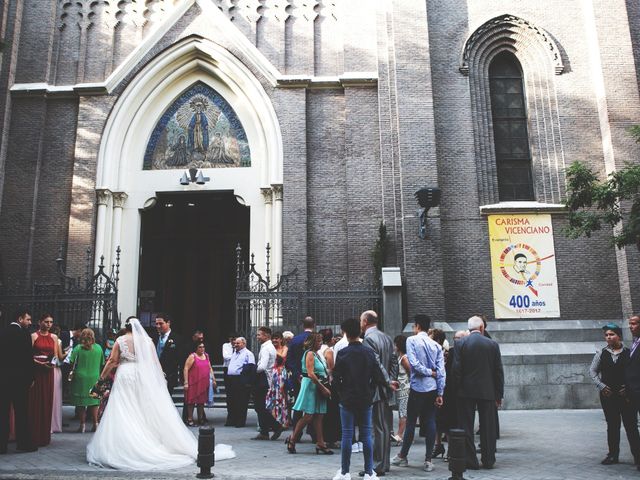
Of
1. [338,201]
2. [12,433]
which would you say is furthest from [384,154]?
[12,433]

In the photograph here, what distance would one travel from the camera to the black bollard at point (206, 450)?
624 cm

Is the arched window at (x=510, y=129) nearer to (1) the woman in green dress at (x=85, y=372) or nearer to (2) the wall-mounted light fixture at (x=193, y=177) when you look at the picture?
(2) the wall-mounted light fixture at (x=193, y=177)

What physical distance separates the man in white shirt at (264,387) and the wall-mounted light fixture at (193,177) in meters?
7.78

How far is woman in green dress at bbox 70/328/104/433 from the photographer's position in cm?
992

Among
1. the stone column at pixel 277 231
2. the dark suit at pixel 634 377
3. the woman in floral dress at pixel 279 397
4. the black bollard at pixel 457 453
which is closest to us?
the black bollard at pixel 457 453

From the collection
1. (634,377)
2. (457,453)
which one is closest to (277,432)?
(457,453)

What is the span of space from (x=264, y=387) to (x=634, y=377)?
5698mm

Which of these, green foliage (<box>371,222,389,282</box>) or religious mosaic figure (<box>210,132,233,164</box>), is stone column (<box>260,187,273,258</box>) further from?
green foliage (<box>371,222,389,282</box>)

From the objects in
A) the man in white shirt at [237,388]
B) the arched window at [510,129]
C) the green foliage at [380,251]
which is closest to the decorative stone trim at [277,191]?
the green foliage at [380,251]

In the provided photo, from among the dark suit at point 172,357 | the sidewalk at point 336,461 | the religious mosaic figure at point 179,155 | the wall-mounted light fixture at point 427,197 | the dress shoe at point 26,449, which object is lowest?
the sidewalk at point 336,461

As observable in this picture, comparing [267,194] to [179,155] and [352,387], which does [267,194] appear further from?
[352,387]

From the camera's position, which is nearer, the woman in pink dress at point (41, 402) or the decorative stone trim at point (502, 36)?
the woman in pink dress at point (41, 402)

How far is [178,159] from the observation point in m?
17.3

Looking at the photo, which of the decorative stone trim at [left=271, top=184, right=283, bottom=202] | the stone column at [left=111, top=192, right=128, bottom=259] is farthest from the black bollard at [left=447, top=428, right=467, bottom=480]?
the stone column at [left=111, top=192, right=128, bottom=259]
